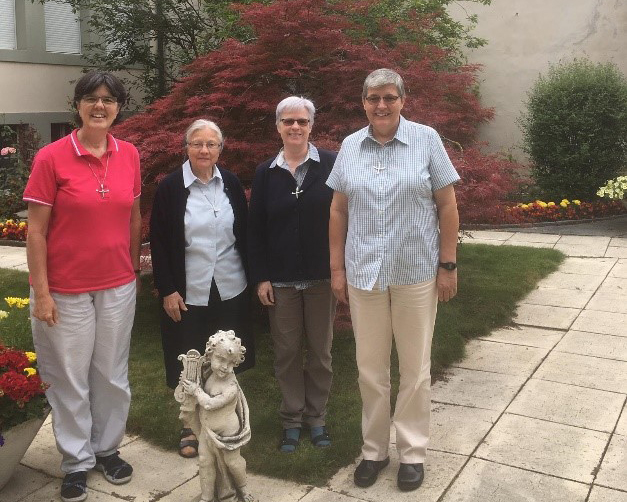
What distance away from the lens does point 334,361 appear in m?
4.79

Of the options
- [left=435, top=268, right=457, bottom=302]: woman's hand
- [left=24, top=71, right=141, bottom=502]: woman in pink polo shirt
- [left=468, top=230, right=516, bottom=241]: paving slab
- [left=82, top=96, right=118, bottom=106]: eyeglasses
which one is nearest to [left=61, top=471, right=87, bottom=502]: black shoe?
[left=24, top=71, right=141, bottom=502]: woman in pink polo shirt

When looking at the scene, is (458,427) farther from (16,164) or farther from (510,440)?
(16,164)

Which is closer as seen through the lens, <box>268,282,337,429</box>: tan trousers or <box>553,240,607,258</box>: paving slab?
<box>268,282,337,429</box>: tan trousers

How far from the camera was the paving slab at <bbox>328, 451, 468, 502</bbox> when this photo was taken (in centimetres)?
318

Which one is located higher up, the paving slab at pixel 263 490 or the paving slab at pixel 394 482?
the paving slab at pixel 394 482

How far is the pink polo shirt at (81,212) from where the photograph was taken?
2.89 m

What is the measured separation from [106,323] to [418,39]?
4.17 meters

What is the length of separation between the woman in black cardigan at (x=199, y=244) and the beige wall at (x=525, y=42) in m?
9.36

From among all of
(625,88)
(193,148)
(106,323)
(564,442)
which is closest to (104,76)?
(193,148)

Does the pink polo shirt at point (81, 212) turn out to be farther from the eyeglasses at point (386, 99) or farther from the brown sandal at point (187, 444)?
the eyeglasses at point (386, 99)

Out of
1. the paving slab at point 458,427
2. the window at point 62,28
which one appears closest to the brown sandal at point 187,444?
the paving slab at point 458,427

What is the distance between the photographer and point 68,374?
10.1 feet

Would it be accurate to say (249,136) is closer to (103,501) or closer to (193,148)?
(193,148)

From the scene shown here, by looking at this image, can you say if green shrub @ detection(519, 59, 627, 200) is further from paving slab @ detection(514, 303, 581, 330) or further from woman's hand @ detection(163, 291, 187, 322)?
woman's hand @ detection(163, 291, 187, 322)
